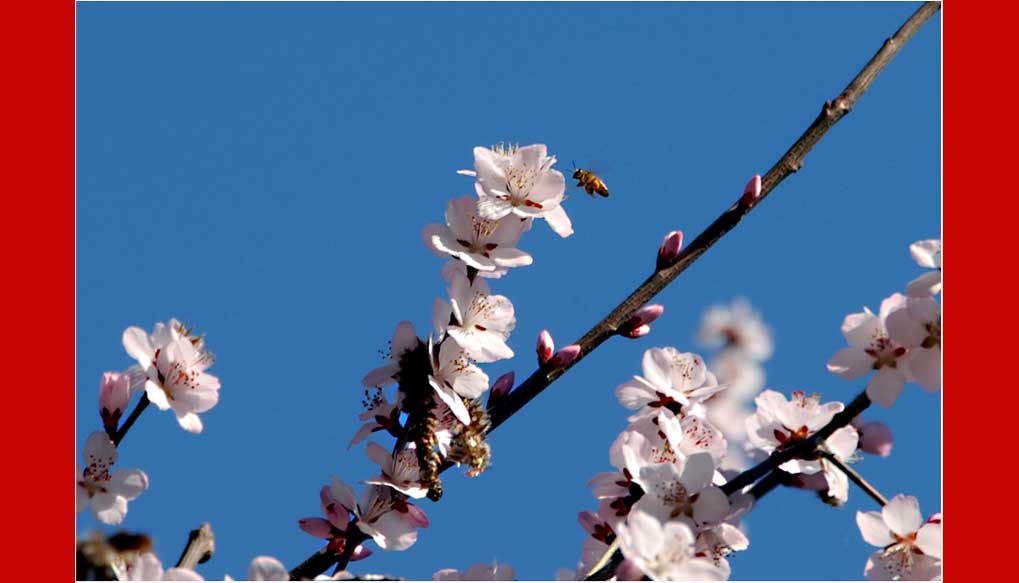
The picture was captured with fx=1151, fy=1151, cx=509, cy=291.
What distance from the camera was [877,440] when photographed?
267 cm

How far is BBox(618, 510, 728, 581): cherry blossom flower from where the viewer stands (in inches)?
79.9

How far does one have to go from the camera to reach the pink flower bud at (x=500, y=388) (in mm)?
2660

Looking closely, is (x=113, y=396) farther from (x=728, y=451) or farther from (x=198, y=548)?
(x=728, y=451)

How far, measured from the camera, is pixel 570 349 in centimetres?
257

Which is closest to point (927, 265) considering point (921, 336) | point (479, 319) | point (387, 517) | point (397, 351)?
point (921, 336)

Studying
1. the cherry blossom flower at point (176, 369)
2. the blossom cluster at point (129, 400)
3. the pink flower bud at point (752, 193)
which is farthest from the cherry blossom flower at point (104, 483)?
the pink flower bud at point (752, 193)

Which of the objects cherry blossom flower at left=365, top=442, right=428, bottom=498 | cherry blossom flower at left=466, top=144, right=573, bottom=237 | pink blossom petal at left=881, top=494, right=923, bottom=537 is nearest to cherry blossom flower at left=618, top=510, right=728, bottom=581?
cherry blossom flower at left=365, top=442, right=428, bottom=498

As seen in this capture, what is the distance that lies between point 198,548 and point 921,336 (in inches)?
59.9

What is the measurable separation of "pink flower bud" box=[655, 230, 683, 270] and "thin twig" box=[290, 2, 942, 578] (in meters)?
0.01

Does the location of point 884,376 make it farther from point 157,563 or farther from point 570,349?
point 157,563

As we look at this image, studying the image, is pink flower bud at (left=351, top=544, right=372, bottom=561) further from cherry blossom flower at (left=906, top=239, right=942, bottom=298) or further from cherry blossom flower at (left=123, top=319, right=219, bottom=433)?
cherry blossom flower at (left=906, top=239, right=942, bottom=298)

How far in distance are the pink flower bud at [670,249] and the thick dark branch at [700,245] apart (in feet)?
0.04
